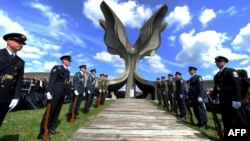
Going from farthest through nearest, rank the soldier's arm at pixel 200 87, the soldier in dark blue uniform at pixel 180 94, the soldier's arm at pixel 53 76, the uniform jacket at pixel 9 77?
the soldier in dark blue uniform at pixel 180 94 → the soldier's arm at pixel 200 87 → the soldier's arm at pixel 53 76 → the uniform jacket at pixel 9 77

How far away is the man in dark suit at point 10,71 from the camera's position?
14.6ft

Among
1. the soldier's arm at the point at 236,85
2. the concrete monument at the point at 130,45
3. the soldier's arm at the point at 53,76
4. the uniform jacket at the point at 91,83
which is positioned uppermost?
the concrete monument at the point at 130,45

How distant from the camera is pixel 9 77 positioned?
4.53 m

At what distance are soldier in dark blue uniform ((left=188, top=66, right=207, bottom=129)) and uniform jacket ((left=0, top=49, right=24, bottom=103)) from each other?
5692 millimetres

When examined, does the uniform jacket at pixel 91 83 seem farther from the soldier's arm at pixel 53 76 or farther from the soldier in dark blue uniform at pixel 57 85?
the soldier's arm at pixel 53 76

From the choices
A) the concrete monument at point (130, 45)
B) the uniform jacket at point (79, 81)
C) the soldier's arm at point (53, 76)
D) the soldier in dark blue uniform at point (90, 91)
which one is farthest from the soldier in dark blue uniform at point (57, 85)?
the concrete monument at point (130, 45)

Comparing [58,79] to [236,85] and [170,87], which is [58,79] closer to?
[236,85]

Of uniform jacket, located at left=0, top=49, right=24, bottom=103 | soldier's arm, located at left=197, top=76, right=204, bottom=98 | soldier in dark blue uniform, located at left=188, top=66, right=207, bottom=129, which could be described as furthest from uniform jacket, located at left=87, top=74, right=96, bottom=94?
uniform jacket, located at left=0, top=49, right=24, bottom=103

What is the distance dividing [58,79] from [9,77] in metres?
2.00

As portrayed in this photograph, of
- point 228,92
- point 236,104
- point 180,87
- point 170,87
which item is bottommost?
point 236,104

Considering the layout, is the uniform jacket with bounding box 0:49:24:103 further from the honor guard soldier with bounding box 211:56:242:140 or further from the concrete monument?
the concrete monument

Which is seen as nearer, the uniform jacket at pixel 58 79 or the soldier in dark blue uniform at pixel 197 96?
the uniform jacket at pixel 58 79

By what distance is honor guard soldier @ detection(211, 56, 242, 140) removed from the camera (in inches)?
208

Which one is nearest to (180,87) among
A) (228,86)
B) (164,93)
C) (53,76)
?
(164,93)
